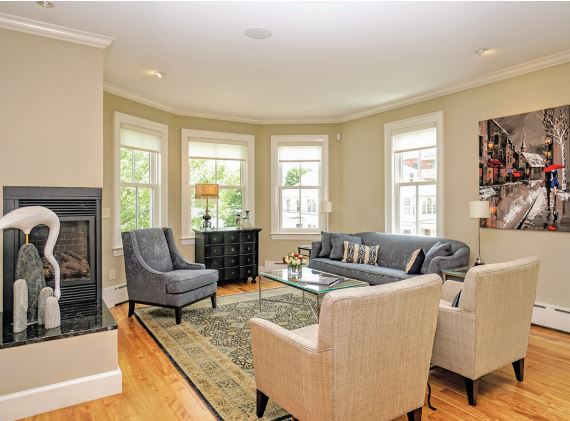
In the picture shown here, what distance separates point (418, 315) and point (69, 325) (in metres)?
2.30

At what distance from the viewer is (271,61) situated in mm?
4016

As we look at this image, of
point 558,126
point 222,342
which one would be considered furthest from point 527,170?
point 222,342

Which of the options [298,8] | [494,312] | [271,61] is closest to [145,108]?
[271,61]

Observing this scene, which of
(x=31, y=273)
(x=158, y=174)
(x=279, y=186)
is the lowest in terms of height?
(x=31, y=273)

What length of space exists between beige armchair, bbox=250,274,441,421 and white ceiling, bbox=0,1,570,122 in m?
2.13

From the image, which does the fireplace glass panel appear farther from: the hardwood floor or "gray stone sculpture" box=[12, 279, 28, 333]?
the hardwood floor

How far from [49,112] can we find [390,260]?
4.20 m

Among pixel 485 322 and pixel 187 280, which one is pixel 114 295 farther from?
pixel 485 322

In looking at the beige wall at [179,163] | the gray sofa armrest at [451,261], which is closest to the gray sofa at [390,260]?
the gray sofa armrest at [451,261]

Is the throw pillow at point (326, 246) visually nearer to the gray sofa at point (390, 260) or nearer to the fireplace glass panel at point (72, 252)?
the gray sofa at point (390, 260)

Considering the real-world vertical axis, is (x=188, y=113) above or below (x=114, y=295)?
above

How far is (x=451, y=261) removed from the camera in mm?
4410

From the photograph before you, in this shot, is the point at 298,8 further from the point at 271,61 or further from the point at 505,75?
the point at 505,75

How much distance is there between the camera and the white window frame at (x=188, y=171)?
613 cm
